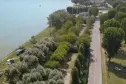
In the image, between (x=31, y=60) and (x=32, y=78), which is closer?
(x=32, y=78)

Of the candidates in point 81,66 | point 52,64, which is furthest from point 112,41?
Answer: point 52,64

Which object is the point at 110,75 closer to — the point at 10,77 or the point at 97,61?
the point at 97,61

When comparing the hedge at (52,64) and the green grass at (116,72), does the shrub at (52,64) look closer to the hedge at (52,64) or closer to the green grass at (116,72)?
the hedge at (52,64)

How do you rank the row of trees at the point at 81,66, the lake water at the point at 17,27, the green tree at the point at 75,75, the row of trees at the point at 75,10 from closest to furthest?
the green tree at the point at 75,75
the row of trees at the point at 81,66
the lake water at the point at 17,27
the row of trees at the point at 75,10

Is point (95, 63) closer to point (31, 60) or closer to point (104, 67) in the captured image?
point (104, 67)

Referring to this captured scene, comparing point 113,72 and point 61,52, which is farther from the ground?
point 61,52

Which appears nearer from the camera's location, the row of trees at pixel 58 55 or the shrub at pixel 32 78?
the shrub at pixel 32 78

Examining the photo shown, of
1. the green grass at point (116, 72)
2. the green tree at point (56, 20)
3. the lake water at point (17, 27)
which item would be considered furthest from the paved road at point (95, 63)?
the lake water at point (17, 27)

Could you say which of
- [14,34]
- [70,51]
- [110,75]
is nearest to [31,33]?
[14,34]
